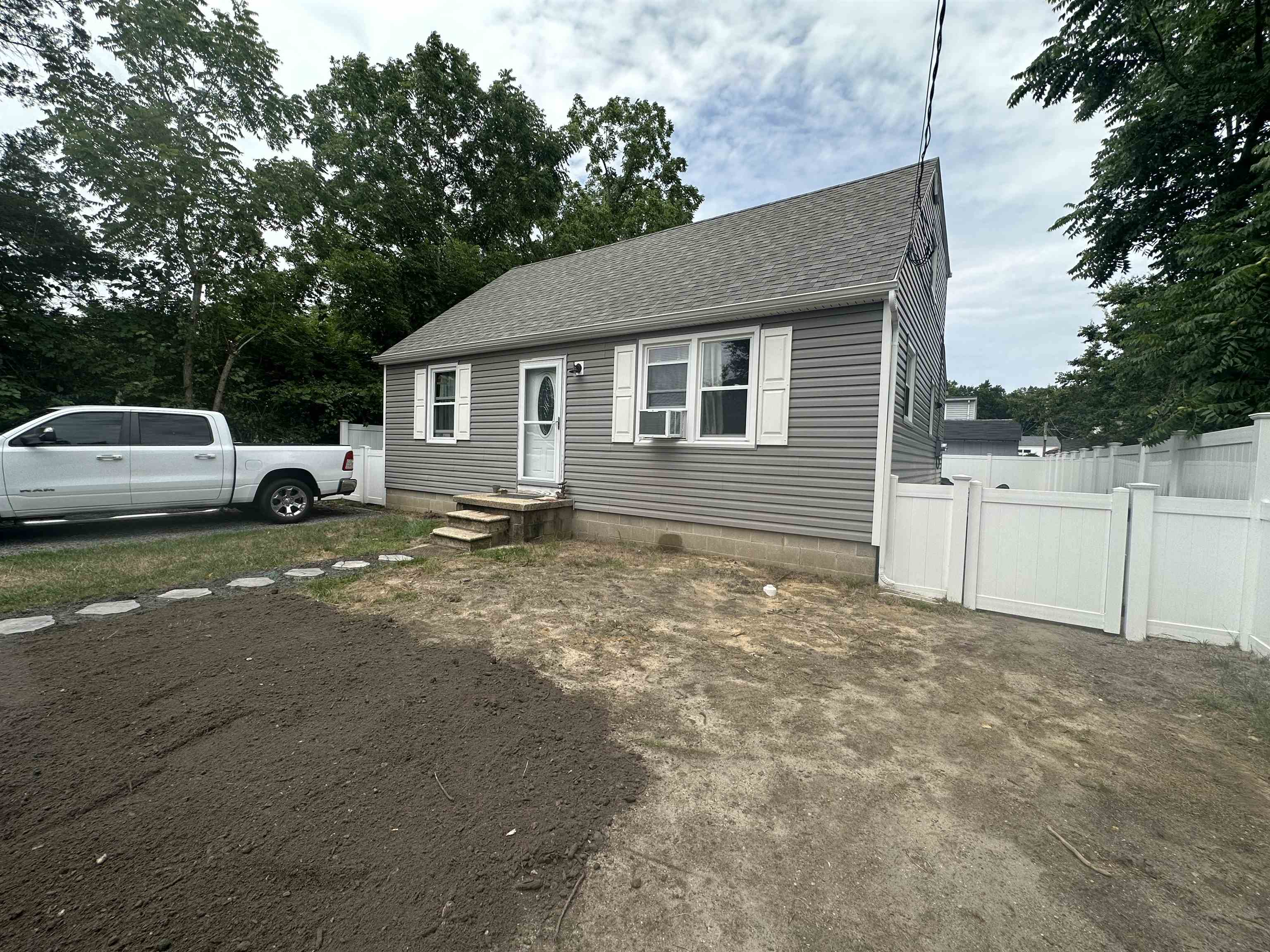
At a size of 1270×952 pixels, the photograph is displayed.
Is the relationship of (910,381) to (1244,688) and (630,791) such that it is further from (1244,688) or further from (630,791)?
(630,791)

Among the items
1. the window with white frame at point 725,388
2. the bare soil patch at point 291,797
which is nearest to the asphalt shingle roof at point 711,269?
the window with white frame at point 725,388

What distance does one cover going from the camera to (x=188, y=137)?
11.6m

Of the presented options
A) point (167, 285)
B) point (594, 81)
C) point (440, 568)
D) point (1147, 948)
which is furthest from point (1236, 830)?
point (167, 285)

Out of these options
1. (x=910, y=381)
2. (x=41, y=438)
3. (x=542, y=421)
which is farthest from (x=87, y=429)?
(x=910, y=381)

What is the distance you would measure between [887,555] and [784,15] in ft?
19.4

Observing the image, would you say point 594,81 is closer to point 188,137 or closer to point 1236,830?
point 188,137

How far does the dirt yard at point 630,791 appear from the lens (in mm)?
1532

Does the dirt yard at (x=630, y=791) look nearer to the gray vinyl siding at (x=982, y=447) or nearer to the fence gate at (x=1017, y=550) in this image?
the fence gate at (x=1017, y=550)

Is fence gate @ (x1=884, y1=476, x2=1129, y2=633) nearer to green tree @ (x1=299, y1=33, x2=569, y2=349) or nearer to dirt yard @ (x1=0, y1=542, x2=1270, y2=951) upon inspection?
dirt yard @ (x1=0, y1=542, x2=1270, y2=951)

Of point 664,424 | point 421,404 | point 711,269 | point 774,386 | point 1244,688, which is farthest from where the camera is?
point 421,404

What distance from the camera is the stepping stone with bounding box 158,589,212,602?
4.56 meters

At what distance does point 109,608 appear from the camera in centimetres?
424

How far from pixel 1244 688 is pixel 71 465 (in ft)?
37.0

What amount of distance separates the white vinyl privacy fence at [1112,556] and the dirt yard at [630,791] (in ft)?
0.99
